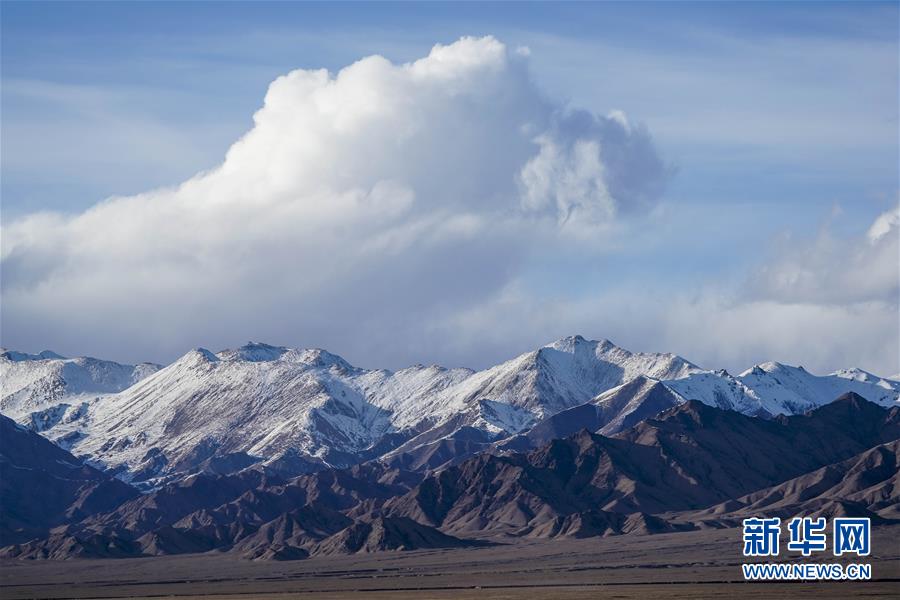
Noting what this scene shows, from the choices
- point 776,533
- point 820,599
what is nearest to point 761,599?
point 820,599

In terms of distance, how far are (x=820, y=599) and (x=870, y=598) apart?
6.21m

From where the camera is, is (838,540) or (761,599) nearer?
(838,540)

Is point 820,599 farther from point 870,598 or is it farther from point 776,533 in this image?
point 776,533

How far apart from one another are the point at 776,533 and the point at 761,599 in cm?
2061

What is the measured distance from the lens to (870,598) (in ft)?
636

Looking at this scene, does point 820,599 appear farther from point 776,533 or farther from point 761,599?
point 776,533

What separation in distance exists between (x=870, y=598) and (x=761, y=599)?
13.4 metres

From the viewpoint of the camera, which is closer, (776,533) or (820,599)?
(776,533)

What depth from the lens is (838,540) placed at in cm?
18775

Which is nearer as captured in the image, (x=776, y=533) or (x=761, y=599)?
(x=776, y=533)

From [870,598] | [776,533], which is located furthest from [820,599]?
[776,533]

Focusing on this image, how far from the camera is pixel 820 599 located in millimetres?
197125

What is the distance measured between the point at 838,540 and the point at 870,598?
11443 millimetres
